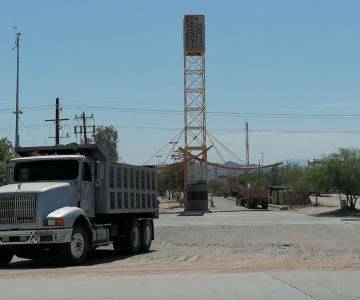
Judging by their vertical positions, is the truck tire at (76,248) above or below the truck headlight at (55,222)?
below

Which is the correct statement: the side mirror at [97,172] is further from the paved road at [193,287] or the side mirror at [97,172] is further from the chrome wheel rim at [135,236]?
the paved road at [193,287]

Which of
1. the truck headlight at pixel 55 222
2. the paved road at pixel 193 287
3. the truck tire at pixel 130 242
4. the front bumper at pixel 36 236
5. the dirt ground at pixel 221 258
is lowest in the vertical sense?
the dirt ground at pixel 221 258

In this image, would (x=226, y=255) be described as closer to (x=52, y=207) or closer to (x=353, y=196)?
(x=52, y=207)

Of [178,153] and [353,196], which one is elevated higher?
[178,153]

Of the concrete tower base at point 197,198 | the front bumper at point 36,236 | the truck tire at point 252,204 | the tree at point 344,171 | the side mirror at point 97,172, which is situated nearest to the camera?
the front bumper at point 36,236

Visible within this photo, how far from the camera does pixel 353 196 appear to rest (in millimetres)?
62281

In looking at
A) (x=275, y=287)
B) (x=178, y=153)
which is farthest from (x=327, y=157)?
(x=275, y=287)

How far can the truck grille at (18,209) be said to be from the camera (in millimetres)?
17234

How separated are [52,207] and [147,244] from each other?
6.34 meters

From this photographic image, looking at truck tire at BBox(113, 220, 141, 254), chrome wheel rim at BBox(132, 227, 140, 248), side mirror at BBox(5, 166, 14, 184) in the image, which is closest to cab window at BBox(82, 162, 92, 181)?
side mirror at BBox(5, 166, 14, 184)

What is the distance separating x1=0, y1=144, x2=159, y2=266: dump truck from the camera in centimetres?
1719

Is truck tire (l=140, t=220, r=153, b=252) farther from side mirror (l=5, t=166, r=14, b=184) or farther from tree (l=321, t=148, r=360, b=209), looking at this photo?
tree (l=321, t=148, r=360, b=209)

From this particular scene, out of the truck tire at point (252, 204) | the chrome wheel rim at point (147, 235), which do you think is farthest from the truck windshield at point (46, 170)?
the truck tire at point (252, 204)

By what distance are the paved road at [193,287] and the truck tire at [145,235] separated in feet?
Result: 26.7
